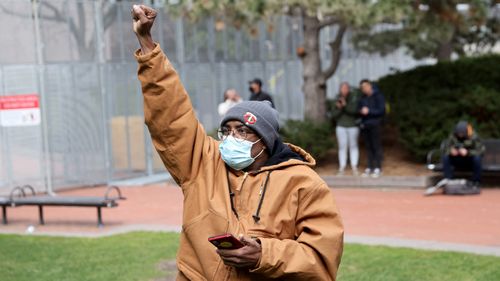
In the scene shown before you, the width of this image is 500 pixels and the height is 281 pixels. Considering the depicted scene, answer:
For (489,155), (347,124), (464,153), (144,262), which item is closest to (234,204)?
(144,262)

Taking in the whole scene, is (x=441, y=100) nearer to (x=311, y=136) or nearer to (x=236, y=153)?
(x=311, y=136)

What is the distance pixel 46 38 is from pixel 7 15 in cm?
88

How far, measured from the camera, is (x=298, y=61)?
2350 cm

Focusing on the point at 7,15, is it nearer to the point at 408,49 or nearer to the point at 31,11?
the point at 31,11

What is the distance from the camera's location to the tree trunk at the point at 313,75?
59.4 feet

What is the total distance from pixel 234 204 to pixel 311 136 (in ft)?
43.1

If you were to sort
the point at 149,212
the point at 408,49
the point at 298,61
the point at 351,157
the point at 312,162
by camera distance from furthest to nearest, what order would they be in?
the point at 408,49 → the point at 298,61 → the point at 351,157 → the point at 149,212 → the point at 312,162

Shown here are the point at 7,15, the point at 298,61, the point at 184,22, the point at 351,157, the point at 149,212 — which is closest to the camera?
the point at 149,212

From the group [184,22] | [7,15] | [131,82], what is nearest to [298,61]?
[184,22]

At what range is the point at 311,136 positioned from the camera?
17.0 metres

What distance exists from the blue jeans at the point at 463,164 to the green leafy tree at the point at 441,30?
2.67m

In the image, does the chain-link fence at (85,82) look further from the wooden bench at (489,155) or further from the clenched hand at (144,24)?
the clenched hand at (144,24)

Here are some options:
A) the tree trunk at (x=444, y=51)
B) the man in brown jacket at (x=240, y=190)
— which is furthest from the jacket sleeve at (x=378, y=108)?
the tree trunk at (x=444, y=51)

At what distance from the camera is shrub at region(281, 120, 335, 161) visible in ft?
55.3
